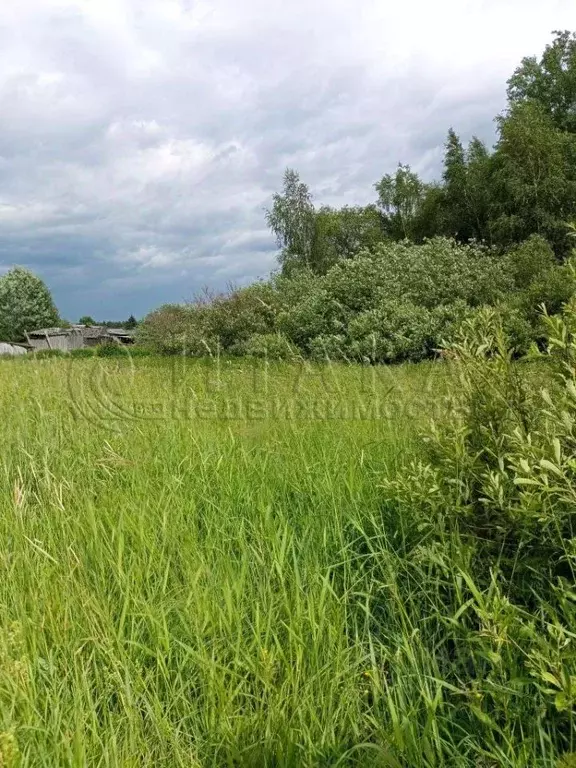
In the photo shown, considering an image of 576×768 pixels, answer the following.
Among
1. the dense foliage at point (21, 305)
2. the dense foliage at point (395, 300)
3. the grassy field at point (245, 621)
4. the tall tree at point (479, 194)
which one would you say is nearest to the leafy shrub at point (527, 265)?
the dense foliage at point (395, 300)

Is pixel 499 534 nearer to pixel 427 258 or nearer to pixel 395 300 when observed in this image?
pixel 395 300

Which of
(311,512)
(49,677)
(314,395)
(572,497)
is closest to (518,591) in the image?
(572,497)

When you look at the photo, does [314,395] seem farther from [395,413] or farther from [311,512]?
[311,512]

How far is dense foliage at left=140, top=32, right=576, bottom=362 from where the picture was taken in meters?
16.8

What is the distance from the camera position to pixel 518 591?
2.29 m

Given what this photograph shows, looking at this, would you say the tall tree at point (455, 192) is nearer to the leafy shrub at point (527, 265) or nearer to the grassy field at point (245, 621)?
the leafy shrub at point (527, 265)

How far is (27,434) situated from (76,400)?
2.49 ft

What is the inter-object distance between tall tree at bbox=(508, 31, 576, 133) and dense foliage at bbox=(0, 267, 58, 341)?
57.9 metres

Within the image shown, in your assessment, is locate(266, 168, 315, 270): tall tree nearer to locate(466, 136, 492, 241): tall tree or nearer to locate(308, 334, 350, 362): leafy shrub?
locate(466, 136, 492, 241): tall tree

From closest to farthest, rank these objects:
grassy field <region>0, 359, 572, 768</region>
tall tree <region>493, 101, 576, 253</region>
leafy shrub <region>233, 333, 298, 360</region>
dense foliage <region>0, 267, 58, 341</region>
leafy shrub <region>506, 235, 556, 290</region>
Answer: grassy field <region>0, 359, 572, 768</region>, leafy shrub <region>233, 333, 298, 360</region>, leafy shrub <region>506, 235, 556, 290</region>, tall tree <region>493, 101, 576, 253</region>, dense foliage <region>0, 267, 58, 341</region>

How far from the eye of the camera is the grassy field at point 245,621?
5.61ft

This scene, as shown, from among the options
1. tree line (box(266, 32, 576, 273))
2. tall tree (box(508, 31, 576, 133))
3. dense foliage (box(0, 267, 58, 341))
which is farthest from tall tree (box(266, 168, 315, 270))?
dense foliage (box(0, 267, 58, 341))

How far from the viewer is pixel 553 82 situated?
116 feet

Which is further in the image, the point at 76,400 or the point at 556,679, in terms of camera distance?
the point at 76,400
